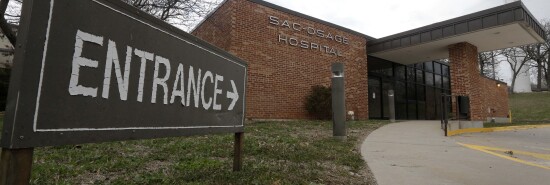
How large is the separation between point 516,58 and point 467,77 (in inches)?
1616

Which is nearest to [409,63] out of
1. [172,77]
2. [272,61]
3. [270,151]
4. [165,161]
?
[272,61]

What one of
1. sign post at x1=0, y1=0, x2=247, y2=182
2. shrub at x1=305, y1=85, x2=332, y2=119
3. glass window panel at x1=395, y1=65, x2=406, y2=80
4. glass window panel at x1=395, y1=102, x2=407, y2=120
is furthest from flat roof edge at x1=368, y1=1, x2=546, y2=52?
sign post at x1=0, y1=0, x2=247, y2=182

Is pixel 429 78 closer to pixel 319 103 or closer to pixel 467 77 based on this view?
pixel 467 77

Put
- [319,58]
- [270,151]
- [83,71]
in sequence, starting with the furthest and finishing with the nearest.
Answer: [319,58] < [270,151] < [83,71]

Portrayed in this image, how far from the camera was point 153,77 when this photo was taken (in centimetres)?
202

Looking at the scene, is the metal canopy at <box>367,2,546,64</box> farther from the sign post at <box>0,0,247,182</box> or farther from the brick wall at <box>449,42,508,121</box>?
the sign post at <box>0,0,247,182</box>

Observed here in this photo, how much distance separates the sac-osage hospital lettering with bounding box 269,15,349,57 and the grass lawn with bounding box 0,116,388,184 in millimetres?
8036

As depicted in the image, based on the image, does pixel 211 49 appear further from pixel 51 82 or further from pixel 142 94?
pixel 51 82

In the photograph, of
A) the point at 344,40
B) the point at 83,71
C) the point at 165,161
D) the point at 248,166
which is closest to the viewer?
the point at 83,71

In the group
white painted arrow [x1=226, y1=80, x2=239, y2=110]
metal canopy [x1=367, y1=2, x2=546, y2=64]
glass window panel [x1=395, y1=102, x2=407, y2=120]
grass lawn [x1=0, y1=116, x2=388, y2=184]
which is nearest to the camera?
white painted arrow [x1=226, y1=80, x2=239, y2=110]

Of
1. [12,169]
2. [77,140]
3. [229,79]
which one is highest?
[229,79]

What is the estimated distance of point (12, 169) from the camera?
51.7 inches

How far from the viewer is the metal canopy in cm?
1187

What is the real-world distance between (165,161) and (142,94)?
2558 mm
